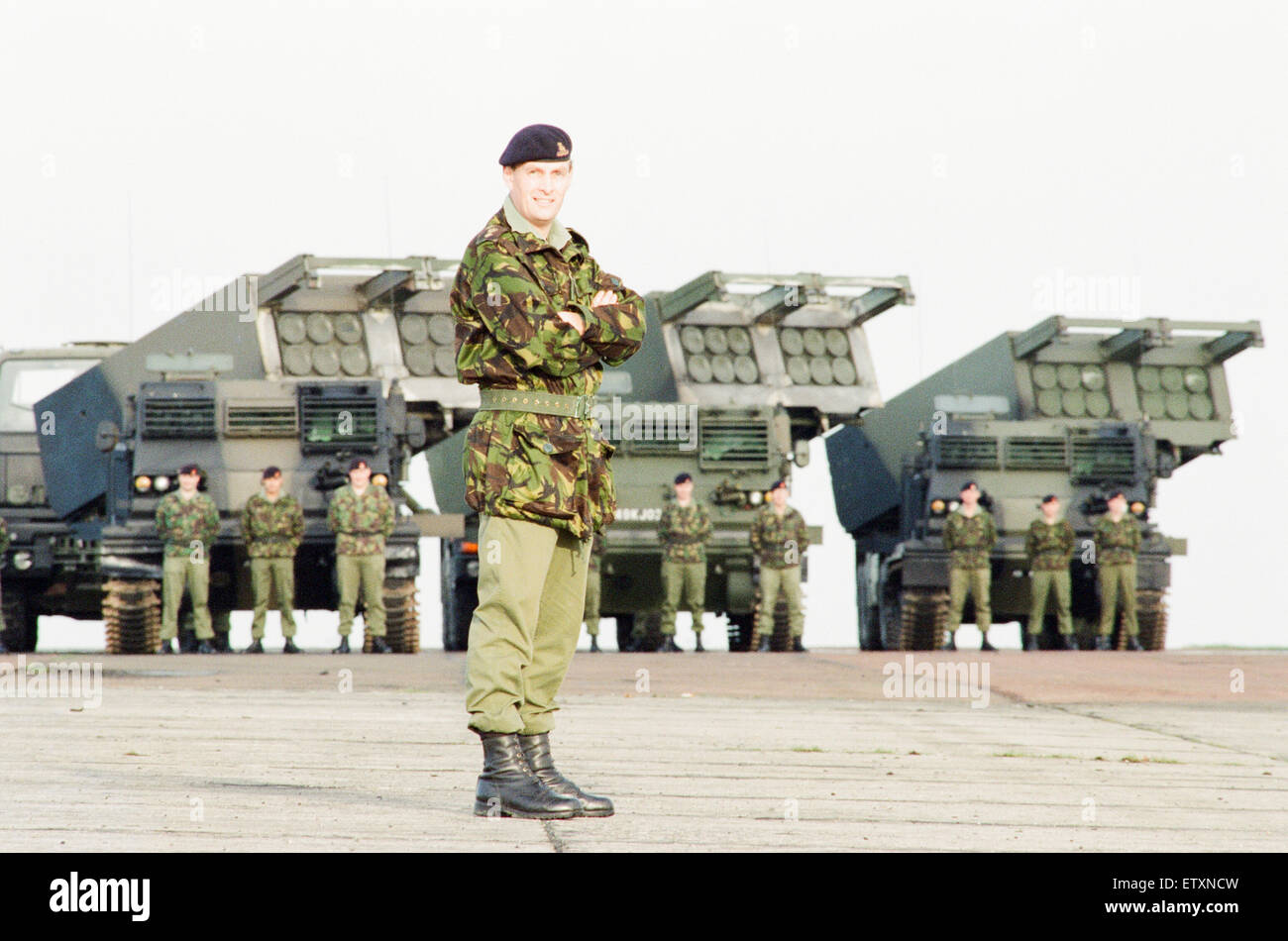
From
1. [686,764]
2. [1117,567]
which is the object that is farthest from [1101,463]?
[686,764]

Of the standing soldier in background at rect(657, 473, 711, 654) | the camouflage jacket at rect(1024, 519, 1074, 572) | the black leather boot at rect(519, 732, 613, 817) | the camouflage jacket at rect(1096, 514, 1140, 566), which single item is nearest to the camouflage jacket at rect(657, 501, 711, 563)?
the standing soldier in background at rect(657, 473, 711, 654)

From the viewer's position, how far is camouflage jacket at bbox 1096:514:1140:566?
66.3ft

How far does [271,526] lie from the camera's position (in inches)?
698

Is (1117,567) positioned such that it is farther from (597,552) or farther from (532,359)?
(532,359)

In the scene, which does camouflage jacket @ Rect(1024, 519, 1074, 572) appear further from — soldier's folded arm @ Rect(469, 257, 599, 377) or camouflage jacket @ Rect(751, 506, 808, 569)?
soldier's folded arm @ Rect(469, 257, 599, 377)

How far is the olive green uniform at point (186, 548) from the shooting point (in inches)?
691

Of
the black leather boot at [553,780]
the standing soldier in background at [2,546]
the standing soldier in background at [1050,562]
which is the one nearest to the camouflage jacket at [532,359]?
the black leather boot at [553,780]

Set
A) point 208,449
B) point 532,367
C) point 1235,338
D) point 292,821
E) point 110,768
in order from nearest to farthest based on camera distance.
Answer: point 292,821, point 532,367, point 110,768, point 208,449, point 1235,338

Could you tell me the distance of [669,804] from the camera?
18.6ft

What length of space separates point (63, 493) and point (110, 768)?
13966 millimetres

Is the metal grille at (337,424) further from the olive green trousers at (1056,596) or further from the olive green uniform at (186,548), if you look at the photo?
the olive green trousers at (1056,596)

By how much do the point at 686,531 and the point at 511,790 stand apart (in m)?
13.8
